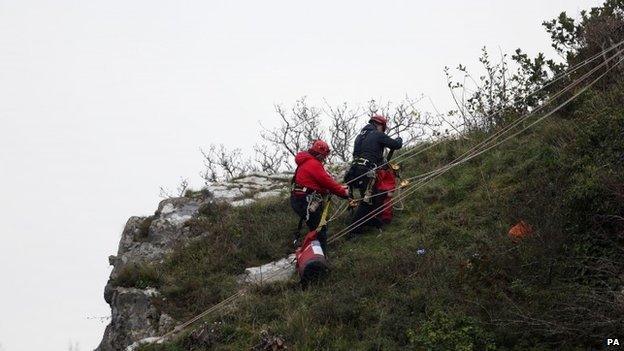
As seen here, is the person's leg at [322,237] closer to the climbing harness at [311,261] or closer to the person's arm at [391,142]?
the climbing harness at [311,261]

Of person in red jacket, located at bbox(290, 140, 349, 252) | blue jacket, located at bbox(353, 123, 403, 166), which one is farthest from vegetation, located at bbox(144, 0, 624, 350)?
blue jacket, located at bbox(353, 123, 403, 166)

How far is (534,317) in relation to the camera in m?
7.78

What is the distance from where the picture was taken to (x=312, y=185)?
448 inches

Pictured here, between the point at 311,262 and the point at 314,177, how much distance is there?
4.81 ft

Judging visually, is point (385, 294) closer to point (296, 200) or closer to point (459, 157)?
point (296, 200)

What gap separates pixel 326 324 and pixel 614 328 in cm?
351

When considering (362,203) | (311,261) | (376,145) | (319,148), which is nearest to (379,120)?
(376,145)

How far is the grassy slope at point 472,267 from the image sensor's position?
7.92m

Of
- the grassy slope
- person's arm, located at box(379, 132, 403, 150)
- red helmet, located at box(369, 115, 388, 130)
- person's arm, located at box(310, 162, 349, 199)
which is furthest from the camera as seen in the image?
red helmet, located at box(369, 115, 388, 130)

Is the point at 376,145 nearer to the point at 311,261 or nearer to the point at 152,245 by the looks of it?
the point at 311,261

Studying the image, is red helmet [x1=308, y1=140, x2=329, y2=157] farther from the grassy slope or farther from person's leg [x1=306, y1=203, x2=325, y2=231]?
the grassy slope

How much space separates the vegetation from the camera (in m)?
7.93

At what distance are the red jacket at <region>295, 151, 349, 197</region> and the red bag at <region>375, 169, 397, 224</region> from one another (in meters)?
1.32

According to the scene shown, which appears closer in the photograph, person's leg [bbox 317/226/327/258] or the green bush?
the green bush
